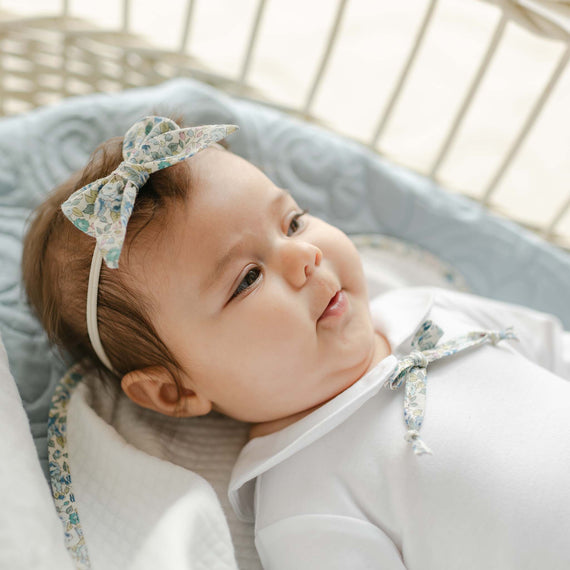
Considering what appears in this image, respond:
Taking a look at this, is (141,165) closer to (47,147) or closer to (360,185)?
(47,147)

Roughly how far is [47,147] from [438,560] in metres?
0.90

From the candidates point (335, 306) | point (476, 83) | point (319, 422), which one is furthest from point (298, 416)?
point (476, 83)

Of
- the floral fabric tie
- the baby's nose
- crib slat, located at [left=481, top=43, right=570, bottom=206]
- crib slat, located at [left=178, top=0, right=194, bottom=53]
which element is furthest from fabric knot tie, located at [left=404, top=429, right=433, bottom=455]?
crib slat, located at [left=178, top=0, right=194, bottom=53]

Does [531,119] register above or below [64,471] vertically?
above

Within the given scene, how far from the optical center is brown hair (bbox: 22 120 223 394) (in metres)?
0.76

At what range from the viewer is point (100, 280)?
2.56 ft

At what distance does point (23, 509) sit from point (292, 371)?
33 cm

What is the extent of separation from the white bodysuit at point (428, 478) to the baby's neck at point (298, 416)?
0.03 metres

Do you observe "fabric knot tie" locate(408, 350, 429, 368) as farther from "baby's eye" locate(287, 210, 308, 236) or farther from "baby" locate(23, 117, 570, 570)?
"baby's eye" locate(287, 210, 308, 236)

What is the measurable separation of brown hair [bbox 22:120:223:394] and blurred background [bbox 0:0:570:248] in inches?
20.6

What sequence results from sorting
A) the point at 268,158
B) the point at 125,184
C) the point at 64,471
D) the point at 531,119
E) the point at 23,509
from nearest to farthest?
the point at 23,509 → the point at 125,184 → the point at 64,471 → the point at 531,119 → the point at 268,158

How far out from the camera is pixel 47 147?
1104 millimetres

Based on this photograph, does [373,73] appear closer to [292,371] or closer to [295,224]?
[295,224]

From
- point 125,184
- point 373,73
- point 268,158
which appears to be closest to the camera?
point 125,184
